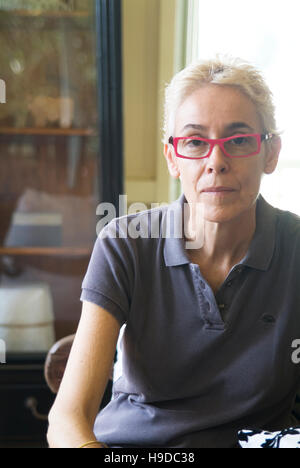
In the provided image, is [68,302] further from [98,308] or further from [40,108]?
[98,308]

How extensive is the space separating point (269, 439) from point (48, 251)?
1276 millimetres

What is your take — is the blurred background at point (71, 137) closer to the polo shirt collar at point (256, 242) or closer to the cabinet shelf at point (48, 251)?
the cabinet shelf at point (48, 251)

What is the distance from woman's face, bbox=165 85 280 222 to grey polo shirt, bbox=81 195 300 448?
0.12 meters

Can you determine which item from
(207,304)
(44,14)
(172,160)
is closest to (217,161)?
(172,160)

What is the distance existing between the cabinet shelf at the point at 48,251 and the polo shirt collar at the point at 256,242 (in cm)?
91

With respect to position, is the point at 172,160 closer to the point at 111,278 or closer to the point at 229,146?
the point at 229,146

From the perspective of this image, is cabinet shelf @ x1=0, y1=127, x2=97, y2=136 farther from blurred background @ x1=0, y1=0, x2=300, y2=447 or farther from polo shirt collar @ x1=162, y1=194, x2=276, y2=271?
polo shirt collar @ x1=162, y1=194, x2=276, y2=271

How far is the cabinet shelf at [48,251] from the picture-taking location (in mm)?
1894

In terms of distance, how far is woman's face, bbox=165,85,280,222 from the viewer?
0.89m

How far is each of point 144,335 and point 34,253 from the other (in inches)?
42.2

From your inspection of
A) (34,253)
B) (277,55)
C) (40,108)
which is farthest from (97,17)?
(34,253)

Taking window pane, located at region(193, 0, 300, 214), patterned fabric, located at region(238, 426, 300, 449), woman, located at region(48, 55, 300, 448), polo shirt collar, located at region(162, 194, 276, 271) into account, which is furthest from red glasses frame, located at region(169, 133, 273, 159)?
window pane, located at region(193, 0, 300, 214)

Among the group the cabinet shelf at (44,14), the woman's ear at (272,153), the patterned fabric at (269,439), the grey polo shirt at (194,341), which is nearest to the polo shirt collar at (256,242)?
the grey polo shirt at (194,341)

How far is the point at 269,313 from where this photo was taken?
3.09 feet
